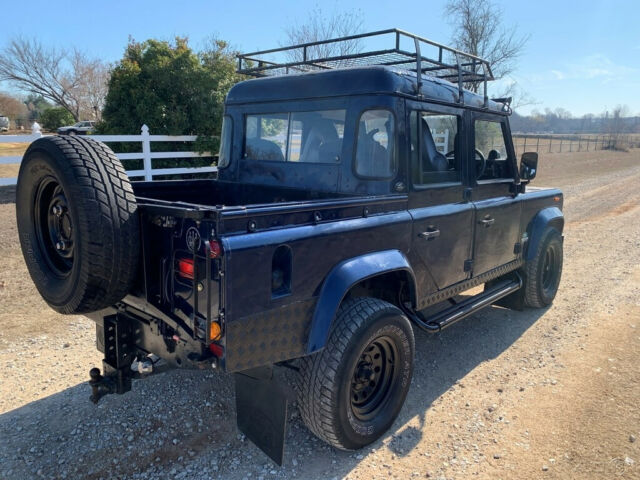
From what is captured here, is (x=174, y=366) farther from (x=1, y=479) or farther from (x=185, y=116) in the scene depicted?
(x=185, y=116)

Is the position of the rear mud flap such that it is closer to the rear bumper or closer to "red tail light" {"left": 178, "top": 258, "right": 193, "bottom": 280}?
the rear bumper

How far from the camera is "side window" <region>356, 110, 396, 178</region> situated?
3.42 m

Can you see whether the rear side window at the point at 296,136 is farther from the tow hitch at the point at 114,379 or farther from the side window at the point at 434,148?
the tow hitch at the point at 114,379

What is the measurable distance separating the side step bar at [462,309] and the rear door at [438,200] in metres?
0.25

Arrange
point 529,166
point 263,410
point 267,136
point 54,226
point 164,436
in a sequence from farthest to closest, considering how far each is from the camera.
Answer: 1. point 529,166
2. point 267,136
3. point 164,436
4. point 54,226
5. point 263,410

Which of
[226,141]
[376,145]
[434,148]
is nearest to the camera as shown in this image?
[376,145]

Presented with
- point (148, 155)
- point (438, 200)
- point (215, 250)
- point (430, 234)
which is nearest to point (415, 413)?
point (430, 234)

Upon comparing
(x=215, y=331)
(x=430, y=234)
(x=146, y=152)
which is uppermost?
(x=146, y=152)

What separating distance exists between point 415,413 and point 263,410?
1.28 metres

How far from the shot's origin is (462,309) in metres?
4.12

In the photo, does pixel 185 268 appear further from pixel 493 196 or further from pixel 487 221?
pixel 493 196

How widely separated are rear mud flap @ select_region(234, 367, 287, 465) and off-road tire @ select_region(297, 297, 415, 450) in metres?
0.25

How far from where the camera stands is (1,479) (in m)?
2.77

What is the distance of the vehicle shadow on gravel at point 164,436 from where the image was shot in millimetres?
2879
